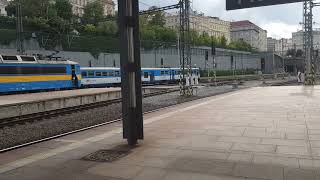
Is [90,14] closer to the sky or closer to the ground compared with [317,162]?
closer to the sky

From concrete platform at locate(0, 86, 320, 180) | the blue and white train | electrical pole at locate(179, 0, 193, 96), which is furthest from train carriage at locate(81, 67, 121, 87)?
concrete platform at locate(0, 86, 320, 180)

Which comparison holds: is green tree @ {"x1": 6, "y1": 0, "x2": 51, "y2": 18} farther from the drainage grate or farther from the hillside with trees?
the drainage grate

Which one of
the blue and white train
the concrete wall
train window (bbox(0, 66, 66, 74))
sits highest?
the concrete wall

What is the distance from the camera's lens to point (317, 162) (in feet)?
25.2

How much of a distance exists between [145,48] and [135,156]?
70.7m

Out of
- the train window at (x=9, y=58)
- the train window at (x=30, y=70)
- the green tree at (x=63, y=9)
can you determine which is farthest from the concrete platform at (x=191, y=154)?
the green tree at (x=63, y=9)

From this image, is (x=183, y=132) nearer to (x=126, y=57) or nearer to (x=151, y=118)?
(x=126, y=57)

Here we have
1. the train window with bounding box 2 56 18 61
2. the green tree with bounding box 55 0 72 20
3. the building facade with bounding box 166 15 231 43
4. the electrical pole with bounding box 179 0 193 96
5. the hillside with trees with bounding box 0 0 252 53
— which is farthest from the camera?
the building facade with bounding box 166 15 231 43

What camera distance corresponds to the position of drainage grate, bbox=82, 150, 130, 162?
28.3 ft

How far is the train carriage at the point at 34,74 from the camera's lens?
2909cm

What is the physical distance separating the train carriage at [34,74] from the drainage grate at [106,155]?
71.1 ft

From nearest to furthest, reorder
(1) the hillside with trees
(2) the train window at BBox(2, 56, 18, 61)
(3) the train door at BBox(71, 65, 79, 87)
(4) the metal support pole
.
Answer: (4) the metal support pole → (2) the train window at BBox(2, 56, 18, 61) → (3) the train door at BBox(71, 65, 79, 87) → (1) the hillside with trees

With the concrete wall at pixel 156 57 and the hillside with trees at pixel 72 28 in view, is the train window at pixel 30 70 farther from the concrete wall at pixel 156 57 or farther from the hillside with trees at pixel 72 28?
the concrete wall at pixel 156 57

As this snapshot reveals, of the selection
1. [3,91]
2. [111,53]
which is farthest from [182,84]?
[111,53]
